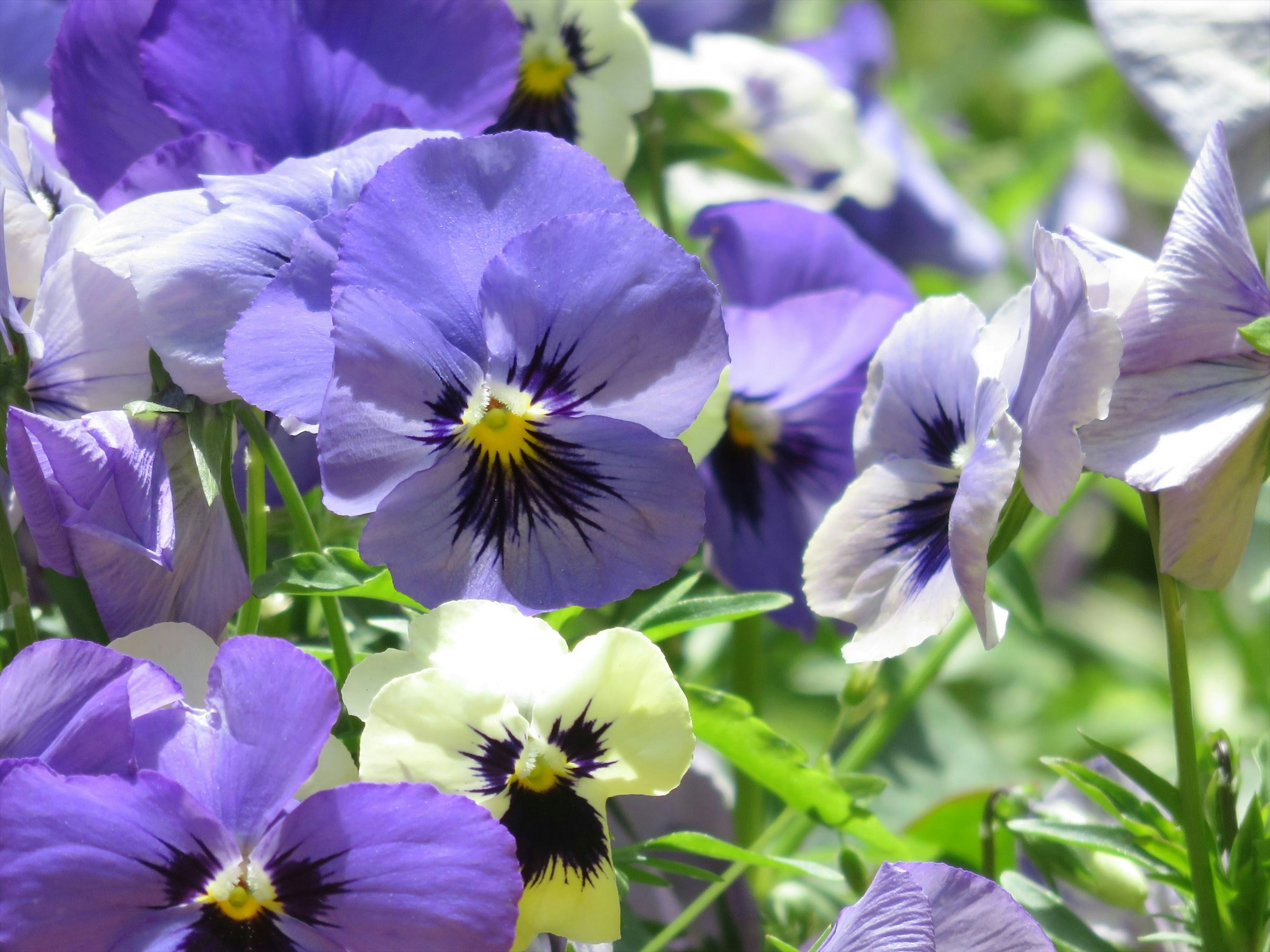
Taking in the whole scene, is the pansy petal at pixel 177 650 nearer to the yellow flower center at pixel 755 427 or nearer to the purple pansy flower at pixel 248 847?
the purple pansy flower at pixel 248 847

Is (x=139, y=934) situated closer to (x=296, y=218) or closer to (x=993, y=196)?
(x=296, y=218)

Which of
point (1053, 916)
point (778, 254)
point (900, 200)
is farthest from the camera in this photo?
point (900, 200)

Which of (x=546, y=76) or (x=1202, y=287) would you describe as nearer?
(x=1202, y=287)

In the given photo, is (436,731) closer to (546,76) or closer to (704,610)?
(704,610)

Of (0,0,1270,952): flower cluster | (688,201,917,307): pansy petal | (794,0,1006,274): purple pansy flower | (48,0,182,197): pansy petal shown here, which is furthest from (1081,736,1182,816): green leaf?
(794,0,1006,274): purple pansy flower

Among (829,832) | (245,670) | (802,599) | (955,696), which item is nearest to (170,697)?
(245,670)

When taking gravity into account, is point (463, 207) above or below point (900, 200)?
above

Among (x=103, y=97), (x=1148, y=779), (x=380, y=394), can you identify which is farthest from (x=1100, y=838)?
(x=103, y=97)
